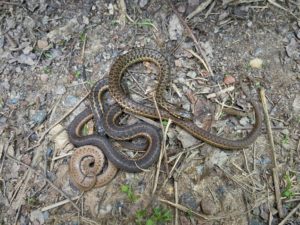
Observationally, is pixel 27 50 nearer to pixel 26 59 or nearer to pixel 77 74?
pixel 26 59

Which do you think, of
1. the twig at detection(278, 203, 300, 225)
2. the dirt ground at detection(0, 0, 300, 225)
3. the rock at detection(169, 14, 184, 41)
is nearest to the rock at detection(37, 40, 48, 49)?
the dirt ground at detection(0, 0, 300, 225)

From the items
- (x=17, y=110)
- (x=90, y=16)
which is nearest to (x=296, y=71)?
(x=90, y=16)

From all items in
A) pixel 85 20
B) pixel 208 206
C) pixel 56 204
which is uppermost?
pixel 85 20

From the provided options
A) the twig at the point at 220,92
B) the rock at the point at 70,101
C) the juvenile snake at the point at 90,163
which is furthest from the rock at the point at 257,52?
the rock at the point at 70,101

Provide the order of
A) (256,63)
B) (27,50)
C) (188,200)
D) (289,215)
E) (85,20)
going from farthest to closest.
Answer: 1. (85,20)
2. (27,50)
3. (256,63)
4. (188,200)
5. (289,215)

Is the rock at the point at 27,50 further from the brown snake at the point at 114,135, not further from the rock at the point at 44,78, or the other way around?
the brown snake at the point at 114,135

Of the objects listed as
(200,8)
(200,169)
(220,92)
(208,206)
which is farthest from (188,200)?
(200,8)

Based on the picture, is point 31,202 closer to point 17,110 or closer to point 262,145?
point 17,110

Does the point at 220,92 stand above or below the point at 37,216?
below
